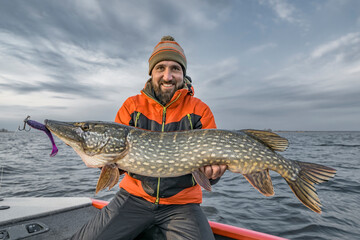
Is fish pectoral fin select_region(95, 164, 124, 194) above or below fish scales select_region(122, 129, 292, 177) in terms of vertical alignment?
below

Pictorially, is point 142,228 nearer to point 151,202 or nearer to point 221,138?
point 151,202

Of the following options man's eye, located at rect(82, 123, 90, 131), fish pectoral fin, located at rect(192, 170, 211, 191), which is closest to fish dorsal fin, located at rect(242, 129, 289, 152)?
Answer: fish pectoral fin, located at rect(192, 170, 211, 191)

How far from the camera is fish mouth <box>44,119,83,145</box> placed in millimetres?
2254

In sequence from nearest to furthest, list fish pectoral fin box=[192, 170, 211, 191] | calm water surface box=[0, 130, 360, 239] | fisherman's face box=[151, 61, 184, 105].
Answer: fish pectoral fin box=[192, 170, 211, 191], fisherman's face box=[151, 61, 184, 105], calm water surface box=[0, 130, 360, 239]

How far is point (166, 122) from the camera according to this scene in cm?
267

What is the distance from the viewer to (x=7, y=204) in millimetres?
3232

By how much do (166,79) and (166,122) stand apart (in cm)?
57

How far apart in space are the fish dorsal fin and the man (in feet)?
1.54

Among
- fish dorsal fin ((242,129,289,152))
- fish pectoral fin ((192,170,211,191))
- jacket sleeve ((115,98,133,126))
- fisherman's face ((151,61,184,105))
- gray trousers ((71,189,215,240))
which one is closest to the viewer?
gray trousers ((71,189,215,240))

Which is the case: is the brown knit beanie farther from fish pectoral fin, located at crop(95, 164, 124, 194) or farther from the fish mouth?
fish pectoral fin, located at crop(95, 164, 124, 194)

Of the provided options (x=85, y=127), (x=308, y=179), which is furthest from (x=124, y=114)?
(x=308, y=179)

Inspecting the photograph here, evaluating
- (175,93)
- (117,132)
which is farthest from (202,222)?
(175,93)

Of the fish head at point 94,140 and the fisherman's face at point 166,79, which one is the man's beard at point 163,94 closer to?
the fisherman's face at point 166,79

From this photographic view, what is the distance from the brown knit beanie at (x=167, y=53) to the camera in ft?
9.56
